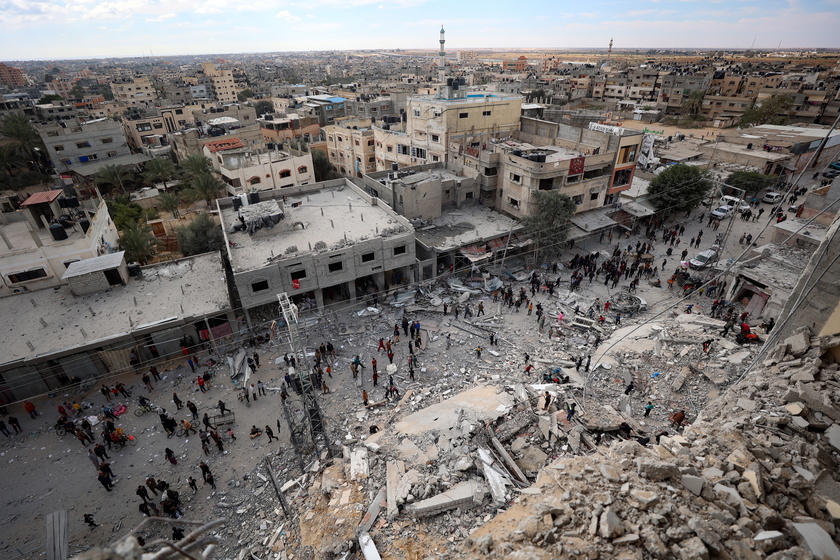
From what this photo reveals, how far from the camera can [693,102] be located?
269ft

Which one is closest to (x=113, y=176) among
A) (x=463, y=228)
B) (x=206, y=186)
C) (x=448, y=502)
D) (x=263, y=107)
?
(x=206, y=186)

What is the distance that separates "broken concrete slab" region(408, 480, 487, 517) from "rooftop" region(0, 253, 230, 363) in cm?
1568

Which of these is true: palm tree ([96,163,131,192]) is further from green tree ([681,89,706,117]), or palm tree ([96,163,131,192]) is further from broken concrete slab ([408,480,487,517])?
green tree ([681,89,706,117])

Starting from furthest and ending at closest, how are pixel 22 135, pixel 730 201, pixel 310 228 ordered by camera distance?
pixel 22 135 → pixel 730 201 → pixel 310 228

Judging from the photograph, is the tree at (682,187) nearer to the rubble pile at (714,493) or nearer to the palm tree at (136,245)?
the rubble pile at (714,493)

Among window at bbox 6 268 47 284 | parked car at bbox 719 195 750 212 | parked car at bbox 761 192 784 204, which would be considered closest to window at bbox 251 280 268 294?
window at bbox 6 268 47 284

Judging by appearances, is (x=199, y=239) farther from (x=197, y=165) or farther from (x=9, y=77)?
(x=9, y=77)

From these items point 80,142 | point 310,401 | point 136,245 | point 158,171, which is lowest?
point 136,245

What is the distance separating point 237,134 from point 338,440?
47798 mm

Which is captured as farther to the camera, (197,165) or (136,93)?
(136,93)

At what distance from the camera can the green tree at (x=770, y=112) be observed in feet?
221

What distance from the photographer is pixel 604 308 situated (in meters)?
24.3

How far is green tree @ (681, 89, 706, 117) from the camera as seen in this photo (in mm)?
81562

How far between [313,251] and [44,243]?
1543cm
